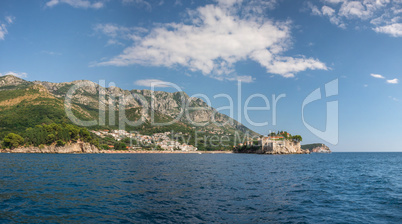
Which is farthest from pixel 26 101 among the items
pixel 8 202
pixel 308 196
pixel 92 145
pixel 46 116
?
pixel 308 196

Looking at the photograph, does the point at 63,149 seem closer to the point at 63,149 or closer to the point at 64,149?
the point at 63,149

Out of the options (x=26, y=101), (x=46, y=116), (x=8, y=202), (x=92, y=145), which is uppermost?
(x=26, y=101)

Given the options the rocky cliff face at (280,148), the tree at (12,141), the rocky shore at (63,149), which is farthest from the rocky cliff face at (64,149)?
the rocky cliff face at (280,148)

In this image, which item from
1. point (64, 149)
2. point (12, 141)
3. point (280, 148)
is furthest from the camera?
point (280, 148)

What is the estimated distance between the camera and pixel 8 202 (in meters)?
15.1

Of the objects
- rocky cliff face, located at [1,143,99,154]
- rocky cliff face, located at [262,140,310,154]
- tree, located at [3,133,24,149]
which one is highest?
tree, located at [3,133,24,149]

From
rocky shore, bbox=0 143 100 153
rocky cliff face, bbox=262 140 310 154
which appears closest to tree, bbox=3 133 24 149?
rocky shore, bbox=0 143 100 153

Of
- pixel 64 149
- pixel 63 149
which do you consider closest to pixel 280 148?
pixel 64 149

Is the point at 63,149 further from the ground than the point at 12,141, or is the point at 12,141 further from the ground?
the point at 12,141

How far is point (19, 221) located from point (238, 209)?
41.9ft

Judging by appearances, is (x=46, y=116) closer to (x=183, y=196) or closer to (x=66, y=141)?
(x=66, y=141)

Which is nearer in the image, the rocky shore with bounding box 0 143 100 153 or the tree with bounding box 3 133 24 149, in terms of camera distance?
the tree with bounding box 3 133 24 149

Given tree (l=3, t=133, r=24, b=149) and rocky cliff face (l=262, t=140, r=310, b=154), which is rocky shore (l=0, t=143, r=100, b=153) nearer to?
tree (l=3, t=133, r=24, b=149)

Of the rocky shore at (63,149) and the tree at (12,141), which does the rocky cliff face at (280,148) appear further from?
the tree at (12,141)
